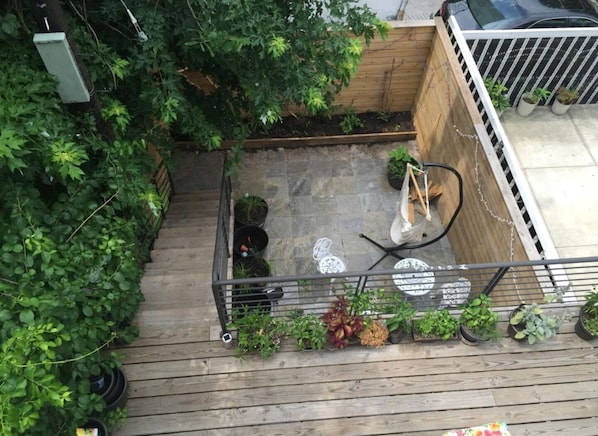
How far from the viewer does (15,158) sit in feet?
7.80

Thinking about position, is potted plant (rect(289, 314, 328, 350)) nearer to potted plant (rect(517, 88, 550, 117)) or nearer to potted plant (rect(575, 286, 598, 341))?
potted plant (rect(575, 286, 598, 341))

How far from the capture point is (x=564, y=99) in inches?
→ 258

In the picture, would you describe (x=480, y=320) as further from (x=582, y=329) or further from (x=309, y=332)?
(x=309, y=332)

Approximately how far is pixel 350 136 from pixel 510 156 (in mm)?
2702

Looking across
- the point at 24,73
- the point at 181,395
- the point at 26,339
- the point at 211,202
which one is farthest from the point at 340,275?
the point at 211,202

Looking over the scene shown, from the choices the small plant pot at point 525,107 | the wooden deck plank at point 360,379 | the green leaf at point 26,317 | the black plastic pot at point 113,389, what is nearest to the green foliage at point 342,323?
the wooden deck plank at point 360,379

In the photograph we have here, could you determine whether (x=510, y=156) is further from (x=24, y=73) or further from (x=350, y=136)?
(x=24, y=73)

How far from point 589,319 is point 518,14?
15.5 ft

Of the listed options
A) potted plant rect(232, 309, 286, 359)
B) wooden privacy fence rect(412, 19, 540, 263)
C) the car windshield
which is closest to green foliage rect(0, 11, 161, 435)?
potted plant rect(232, 309, 286, 359)

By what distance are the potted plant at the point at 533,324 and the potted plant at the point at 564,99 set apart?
413cm

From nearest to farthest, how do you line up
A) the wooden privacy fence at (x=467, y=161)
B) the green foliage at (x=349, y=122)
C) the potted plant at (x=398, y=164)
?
the wooden privacy fence at (x=467, y=161) → the potted plant at (x=398, y=164) → the green foliage at (x=349, y=122)

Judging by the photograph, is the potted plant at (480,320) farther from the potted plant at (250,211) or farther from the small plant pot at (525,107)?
the small plant pot at (525,107)

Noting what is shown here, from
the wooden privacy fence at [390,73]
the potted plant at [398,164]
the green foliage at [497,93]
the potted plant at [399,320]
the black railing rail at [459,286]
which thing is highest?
the wooden privacy fence at [390,73]

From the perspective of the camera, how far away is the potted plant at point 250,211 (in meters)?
5.82
